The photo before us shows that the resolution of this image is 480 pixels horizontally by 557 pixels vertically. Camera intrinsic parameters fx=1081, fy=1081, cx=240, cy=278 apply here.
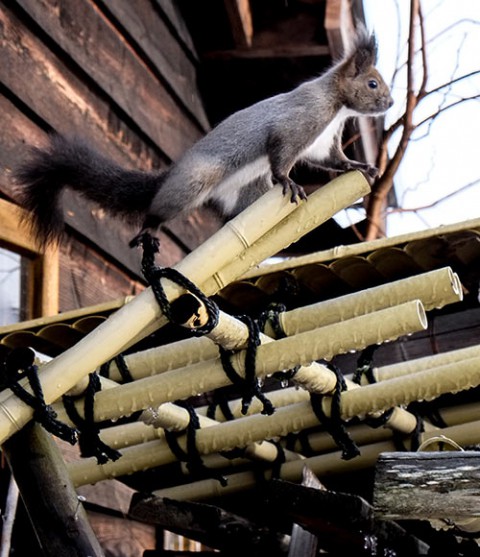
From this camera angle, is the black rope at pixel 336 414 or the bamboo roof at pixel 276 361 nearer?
the bamboo roof at pixel 276 361

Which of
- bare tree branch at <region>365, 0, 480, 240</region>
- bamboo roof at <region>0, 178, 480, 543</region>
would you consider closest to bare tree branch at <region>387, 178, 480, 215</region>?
bare tree branch at <region>365, 0, 480, 240</region>

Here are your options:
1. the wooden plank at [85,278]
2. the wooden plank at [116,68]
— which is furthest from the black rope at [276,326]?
the wooden plank at [116,68]

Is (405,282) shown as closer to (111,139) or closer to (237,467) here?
(237,467)

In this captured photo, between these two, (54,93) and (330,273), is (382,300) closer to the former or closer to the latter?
(330,273)

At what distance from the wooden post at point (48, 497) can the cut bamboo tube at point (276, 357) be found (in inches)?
6.3

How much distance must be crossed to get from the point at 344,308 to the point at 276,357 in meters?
0.16

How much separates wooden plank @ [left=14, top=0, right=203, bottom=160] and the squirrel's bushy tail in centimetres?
92

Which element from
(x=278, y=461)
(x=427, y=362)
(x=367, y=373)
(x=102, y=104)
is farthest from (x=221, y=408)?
(x=102, y=104)

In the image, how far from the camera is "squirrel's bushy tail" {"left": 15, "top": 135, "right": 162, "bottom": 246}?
8.57ft

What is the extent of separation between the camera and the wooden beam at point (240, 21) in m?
4.49

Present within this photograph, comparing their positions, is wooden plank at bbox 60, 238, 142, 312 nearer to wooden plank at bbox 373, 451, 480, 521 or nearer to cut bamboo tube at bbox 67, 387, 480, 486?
cut bamboo tube at bbox 67, 387, 480, 486

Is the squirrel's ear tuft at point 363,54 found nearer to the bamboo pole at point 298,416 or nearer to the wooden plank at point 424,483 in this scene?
the bamboo pole at point 298,416

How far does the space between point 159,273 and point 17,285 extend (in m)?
1.51

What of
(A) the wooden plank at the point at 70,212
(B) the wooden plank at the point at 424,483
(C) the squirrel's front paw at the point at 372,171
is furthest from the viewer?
(A) the wooden plank at the point at 70,212
